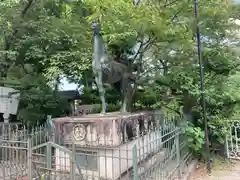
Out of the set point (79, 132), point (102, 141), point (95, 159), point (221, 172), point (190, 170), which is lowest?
point (221, 172)

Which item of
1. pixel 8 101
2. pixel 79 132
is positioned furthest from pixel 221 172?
pixel 8 101

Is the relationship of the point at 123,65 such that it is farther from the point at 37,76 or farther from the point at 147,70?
the point at 37,76

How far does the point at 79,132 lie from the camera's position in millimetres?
5734

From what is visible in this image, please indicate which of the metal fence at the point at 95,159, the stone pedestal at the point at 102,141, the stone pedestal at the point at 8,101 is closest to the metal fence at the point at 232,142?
the metal fence at the point at 95,159

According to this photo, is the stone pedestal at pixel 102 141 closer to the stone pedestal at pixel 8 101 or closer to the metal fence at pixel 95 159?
the metal fence at pixel 95 159

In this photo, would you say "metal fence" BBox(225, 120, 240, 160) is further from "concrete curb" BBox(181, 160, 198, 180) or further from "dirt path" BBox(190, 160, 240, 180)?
"concrete curb" BBox(181, 160, 198, 180)

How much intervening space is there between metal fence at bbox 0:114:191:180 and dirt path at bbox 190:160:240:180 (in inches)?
28.9

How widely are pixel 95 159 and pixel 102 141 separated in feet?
1.33

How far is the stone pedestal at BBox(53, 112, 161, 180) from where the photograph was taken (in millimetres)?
5316

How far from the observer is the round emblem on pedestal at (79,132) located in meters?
5.67

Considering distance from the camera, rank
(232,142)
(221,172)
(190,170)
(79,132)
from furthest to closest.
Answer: (232,142), (221,172), (190,170), (79,132)

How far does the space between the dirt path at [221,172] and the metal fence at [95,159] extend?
0.73 m

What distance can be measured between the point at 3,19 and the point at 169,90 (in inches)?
206

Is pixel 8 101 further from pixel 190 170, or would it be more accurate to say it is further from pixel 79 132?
pixel 190 170
